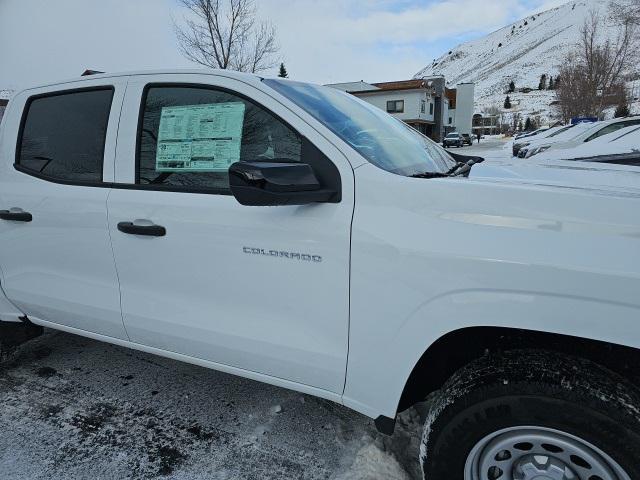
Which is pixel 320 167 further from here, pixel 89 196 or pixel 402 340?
pixel 89 196

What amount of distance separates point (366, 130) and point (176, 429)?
1.85 metres

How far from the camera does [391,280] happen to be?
173cm

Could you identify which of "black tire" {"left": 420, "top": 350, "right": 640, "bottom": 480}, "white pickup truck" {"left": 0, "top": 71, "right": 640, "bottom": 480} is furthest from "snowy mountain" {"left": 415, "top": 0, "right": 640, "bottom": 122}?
"black tire" {"left": 420, "top": 350, "right": 640, "bottom": 480}

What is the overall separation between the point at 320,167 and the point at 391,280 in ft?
1.72

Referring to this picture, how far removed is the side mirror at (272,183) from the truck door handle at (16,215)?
4.94 feet

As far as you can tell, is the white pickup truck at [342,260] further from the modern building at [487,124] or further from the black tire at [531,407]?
the modern building at [487,124]

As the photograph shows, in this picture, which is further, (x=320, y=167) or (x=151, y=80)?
(x=151, y=80)

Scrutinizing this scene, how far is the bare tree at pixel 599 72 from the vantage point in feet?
81.8

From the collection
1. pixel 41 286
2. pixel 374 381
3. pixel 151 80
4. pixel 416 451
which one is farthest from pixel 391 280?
pixel 41 286

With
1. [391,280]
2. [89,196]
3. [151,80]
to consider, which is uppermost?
[151,80]

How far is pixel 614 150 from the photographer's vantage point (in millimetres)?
7887

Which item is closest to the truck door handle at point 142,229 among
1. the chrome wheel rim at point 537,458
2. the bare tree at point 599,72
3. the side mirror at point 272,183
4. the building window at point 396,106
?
the side mirror at point 272,183

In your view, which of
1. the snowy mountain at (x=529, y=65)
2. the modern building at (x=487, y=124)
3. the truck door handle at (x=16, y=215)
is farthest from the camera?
the snowy mountain at (x=529, y=65)

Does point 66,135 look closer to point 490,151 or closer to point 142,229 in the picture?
point 142,229
